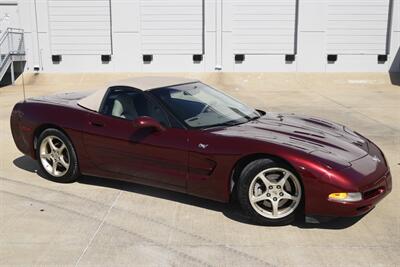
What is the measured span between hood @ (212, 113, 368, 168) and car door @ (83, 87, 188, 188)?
52 centimetres

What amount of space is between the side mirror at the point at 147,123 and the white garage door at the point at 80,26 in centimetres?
1727

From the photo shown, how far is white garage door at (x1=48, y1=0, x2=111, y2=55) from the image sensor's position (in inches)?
830

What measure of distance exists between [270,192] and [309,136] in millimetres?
770

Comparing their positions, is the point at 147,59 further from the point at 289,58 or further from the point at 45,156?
the point at 45,156

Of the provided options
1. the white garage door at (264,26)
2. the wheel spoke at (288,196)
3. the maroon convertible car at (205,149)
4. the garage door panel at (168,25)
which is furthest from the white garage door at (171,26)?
the wheel spoke at (288,196)

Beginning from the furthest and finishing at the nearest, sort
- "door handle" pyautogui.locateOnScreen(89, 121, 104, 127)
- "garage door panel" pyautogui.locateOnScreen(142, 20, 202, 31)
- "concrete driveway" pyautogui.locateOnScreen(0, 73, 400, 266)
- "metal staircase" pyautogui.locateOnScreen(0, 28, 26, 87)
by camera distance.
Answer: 1. "garage door panel" pyautogui.locateOnScreen(142, 20, 202, 31)
2. "metal staircase" pyautogui.locateOnScreen(0, 28, 26, 87)
3. "door handle" pyautogui.locateOnScreen(89, 121, 104, 127)
4. "concrete driveway" pyautogui.locateOnScreen(0, 73, 400, 266)

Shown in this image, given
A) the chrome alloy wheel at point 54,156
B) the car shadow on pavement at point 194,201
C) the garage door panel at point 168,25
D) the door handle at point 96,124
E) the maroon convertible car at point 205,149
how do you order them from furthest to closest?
the garage door panel at point 168,25
the chrome alloy wheel at point 54,156
the door handle at point 96,124
the car shadow on pavement at point 194,201
the maroon convertible car at point 205,149

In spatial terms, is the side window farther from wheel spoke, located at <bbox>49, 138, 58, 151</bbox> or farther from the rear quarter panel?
wheel spoke, located at <bbox>49, 138, 58, 151</bbox>

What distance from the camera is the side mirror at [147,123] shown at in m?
4.75

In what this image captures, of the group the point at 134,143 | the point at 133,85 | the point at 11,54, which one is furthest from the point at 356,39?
the point at 134,143

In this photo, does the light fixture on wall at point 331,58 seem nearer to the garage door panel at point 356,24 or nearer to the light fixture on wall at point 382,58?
the garage door panel at point 356,24

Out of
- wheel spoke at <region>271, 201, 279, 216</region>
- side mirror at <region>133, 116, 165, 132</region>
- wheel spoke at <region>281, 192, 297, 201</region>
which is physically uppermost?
side mirror at <region>133, 116, 165, 132</region>

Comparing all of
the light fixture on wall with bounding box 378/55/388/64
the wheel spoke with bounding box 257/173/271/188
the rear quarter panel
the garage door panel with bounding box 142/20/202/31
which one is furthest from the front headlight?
the light fixture on wall with bounding box 378/55/388/64

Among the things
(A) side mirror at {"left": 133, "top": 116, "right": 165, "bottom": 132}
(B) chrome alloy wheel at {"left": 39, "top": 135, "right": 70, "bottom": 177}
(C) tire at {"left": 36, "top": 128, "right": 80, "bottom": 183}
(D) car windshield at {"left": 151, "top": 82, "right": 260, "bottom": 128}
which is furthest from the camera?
(B) chrome alloy wheel at {"left": 39, "top": 135, "right": 70, "bottom": 177}
